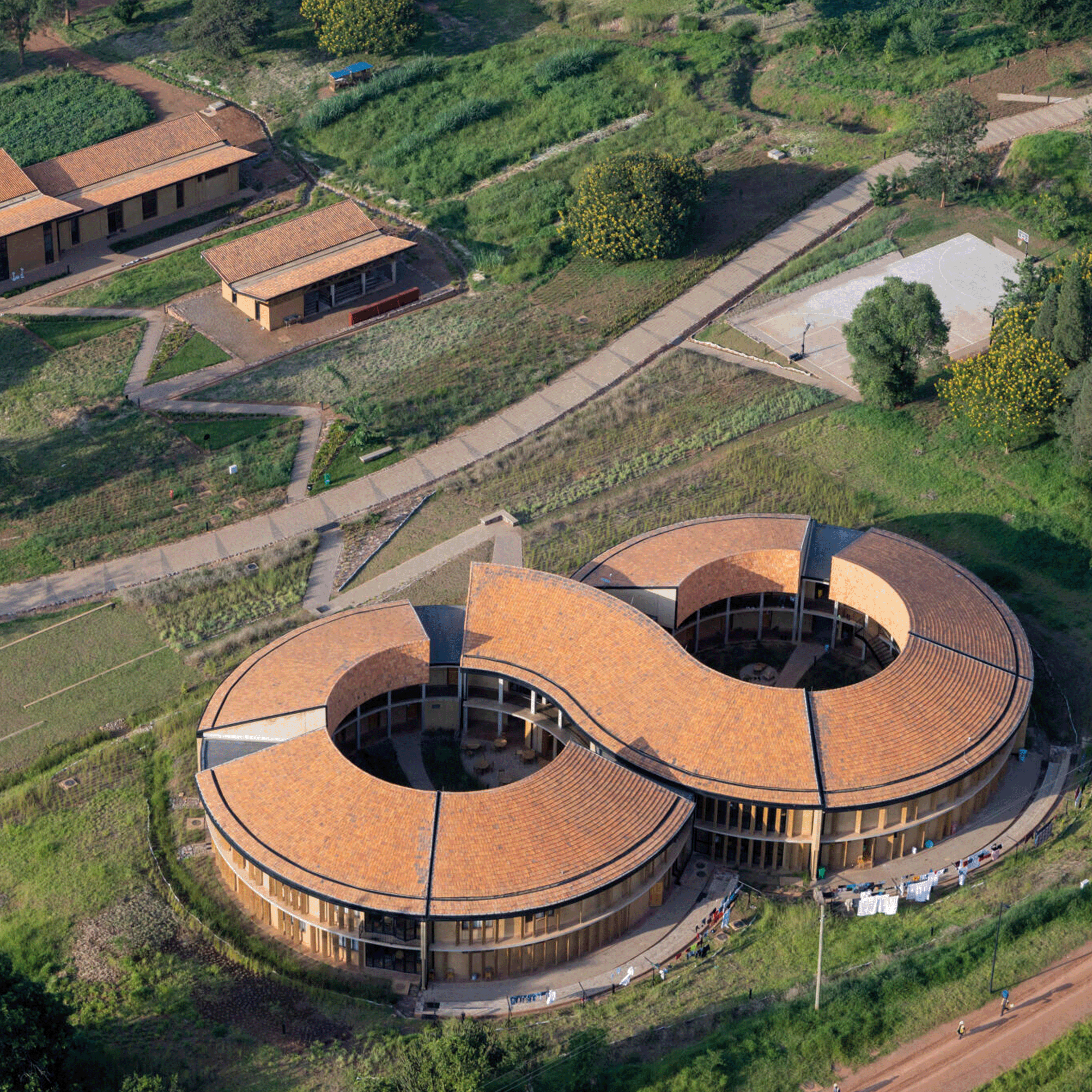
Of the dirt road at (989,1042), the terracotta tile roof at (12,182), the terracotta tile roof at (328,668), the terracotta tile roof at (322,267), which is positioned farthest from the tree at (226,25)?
the dirt road at (989,1042)

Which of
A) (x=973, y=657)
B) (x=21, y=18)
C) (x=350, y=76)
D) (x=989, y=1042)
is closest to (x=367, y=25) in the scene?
(x=350, y=76)

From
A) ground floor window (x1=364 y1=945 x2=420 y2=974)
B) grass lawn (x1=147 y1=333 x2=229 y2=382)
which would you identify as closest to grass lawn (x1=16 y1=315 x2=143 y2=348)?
grass lawn (x1=147 y1=333 x2=229 y2=382)

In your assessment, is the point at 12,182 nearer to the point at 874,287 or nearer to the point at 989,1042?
the point at 874,287

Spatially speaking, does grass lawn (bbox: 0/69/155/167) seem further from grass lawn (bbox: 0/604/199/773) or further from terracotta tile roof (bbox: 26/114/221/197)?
grass lawn (bbox: 0/604/199/773)

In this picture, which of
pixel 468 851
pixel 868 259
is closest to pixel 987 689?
pixel 468 851

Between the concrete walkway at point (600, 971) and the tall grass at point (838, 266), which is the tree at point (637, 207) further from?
the concrete walkway at point (600, 971)

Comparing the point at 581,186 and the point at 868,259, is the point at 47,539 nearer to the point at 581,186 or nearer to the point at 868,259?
the point at 581,186
